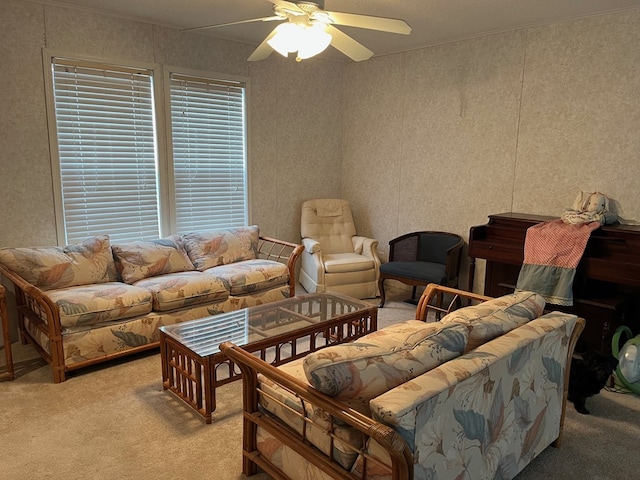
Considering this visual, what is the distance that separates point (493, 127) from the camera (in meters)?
4.30

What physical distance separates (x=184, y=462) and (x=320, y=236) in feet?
10.5

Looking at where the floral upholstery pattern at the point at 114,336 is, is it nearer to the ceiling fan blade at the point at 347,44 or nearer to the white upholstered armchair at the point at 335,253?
the white upholstered armchair at the point at 335,253

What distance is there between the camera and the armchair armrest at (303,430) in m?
1.44

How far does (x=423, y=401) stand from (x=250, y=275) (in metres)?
2.63

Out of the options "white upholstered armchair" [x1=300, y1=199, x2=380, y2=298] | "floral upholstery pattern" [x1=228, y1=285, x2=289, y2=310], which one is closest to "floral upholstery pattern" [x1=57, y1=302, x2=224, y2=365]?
"floral upholstery pattern" [x1=228, y1=285, x2=289, y2=310]

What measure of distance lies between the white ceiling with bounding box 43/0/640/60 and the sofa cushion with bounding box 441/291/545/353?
2213 mm

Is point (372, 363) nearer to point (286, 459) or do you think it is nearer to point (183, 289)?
point (286, 459)

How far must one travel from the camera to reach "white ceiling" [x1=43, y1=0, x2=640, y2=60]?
11.2ft

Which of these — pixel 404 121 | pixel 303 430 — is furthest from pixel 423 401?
pixel 404 121

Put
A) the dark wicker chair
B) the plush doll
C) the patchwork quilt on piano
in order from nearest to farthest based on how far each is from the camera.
Answer: 1. the patchwork quilt on piano
2. the plush doll
3. the dark wicker chair

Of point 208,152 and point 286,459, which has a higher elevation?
point 208,152

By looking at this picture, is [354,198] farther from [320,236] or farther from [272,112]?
[272,112]

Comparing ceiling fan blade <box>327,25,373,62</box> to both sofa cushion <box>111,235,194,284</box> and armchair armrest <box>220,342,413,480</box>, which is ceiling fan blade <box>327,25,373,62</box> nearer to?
armchair armrest <box>220,342,413,480</box>

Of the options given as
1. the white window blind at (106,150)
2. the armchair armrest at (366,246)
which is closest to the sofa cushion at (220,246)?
the white window blind at (106,150)
